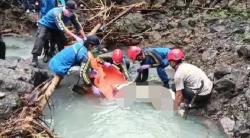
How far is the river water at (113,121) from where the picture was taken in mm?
7812

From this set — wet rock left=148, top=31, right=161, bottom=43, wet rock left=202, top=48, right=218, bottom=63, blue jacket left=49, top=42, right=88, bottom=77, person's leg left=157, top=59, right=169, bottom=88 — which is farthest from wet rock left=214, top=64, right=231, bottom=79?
wet rock left=148, top=31, right=161, bottom=43

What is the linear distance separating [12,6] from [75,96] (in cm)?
744

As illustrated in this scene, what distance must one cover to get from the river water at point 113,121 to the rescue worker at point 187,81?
0.41 m

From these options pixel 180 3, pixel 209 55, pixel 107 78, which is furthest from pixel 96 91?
pixel 180 3

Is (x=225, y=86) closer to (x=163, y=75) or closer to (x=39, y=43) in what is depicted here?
(x=163, y=75)

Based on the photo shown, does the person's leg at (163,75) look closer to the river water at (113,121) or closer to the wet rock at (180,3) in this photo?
the river water at (113,121)

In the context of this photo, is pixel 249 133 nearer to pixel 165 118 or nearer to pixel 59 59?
pixel 165 118

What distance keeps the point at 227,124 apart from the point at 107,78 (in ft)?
9.00

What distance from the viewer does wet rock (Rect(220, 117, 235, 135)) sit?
7602 mm

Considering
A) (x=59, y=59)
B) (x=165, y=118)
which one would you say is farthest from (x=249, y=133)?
(x=59, y=59)

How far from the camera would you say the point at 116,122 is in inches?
326

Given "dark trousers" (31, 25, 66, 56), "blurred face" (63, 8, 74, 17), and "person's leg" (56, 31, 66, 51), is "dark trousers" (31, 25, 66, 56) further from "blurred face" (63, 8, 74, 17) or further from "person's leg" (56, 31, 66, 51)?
"blurred face" (63, 8, 74, 17)

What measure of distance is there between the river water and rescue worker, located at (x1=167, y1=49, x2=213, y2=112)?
1.34ft

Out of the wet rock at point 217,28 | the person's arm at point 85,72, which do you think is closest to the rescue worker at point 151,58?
the person's arm at point 85,72
